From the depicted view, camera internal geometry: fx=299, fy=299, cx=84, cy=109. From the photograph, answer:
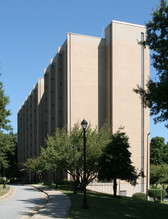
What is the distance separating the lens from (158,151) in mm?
77812

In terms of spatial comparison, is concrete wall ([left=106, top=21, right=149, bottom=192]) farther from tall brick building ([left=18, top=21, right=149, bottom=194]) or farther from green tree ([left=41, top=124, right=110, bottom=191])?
green tree ([left=41, top=124, right=110, bottom=191])

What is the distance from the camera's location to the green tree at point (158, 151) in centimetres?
7712

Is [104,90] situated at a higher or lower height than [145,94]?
higher

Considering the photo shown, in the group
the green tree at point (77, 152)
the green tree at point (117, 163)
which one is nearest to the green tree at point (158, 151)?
the green tree at point (77, 152)

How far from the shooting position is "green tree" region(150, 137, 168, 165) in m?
77.1

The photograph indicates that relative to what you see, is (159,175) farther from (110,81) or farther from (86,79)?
(86,79)

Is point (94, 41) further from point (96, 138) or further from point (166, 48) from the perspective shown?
point (166, 48)

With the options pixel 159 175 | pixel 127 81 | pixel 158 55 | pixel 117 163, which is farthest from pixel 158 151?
pixel 158 55

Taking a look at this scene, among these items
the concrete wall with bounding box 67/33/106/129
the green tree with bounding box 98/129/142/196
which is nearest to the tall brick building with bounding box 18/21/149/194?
the concrete wall with bounding box 67/33/106/129

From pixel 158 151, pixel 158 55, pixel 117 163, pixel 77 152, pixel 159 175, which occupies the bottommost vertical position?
pixel 159 175

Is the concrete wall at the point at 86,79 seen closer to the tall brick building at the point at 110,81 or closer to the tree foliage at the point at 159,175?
the tall brick building at the point at 110,81

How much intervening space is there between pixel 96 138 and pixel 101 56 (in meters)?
21.3

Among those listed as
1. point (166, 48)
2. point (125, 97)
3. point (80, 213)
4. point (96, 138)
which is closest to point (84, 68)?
point (125, 97)

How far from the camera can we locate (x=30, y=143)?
8194 cm
